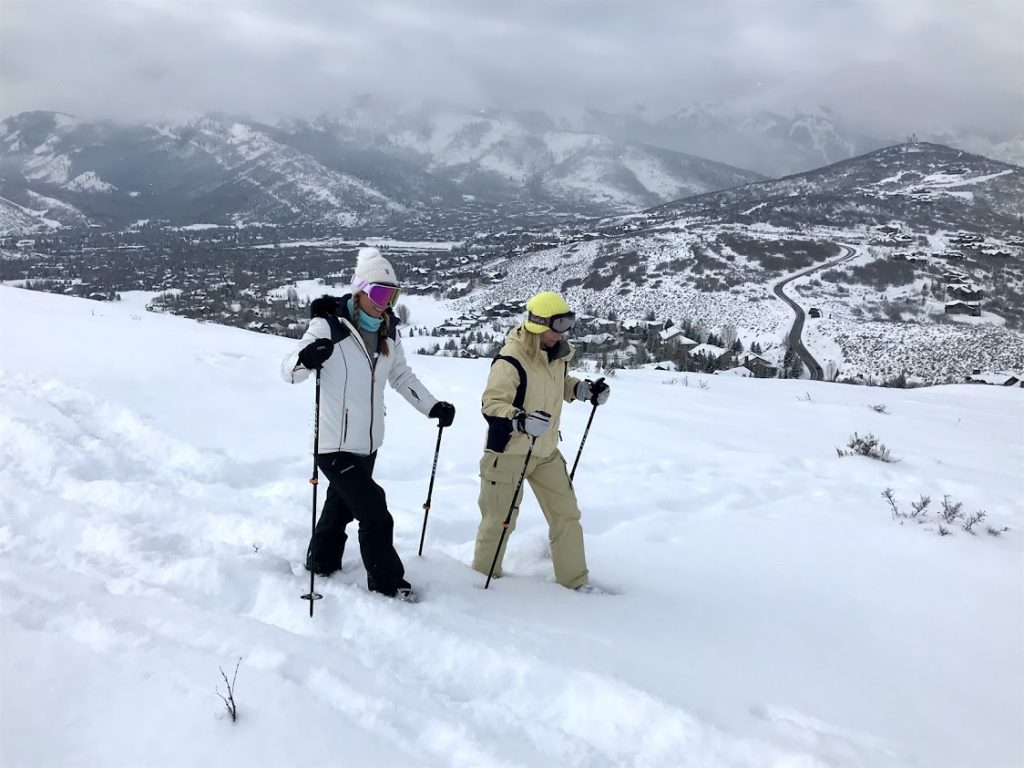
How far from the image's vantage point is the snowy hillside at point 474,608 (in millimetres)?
2652

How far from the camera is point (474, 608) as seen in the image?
3959mm

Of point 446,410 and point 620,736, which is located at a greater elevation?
point 446,410

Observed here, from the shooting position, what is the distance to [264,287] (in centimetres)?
11488

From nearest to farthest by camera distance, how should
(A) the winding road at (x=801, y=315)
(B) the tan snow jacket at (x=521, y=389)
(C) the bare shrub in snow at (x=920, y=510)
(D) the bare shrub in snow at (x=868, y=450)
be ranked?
(B) the tan snow jacket at (x=521, y=389), (C) the bare shrub in snow at (x=920, y=510), (D) the bare shrub in snow at (x=868, y=450), (A) the winding road at (x=801, y=315)

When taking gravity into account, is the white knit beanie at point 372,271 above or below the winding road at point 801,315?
below

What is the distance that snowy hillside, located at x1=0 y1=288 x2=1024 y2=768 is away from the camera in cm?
265

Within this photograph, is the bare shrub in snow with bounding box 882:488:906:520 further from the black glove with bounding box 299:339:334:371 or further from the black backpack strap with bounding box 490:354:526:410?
the black glove with bounding box 299:339:334:371

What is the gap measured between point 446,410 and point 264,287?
121315 millimetres

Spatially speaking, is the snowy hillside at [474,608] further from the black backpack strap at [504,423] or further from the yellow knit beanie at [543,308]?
the yellow knit beanie at [543,308]

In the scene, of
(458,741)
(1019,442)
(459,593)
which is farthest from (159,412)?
(1019,442)

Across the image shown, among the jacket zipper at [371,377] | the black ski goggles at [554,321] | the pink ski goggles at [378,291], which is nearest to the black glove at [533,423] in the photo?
the black ski goggles at [554,321]

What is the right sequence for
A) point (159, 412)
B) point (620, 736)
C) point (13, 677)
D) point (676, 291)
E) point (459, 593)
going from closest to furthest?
1. point (13, 677)
2. point (620, 736)
3. point (459, 593)
4. point (159, 412)
5. point (676, 291)

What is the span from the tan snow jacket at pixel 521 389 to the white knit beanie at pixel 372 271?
96 centimetres

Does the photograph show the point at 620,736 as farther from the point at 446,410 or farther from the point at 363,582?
the point at 446,410
